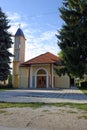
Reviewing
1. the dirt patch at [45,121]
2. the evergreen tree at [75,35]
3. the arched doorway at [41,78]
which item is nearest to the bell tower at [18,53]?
the arched doorway at [41,78]

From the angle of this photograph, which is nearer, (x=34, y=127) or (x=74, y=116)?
(x=34, y=127)

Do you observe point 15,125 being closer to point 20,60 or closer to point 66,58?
point 66,58

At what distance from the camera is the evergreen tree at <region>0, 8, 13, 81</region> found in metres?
36.9

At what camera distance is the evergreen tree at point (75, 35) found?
24.7 meters

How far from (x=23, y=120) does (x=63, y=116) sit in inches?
60.6

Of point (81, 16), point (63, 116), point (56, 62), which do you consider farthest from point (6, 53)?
point (63, 116)

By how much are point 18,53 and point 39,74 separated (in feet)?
23.2

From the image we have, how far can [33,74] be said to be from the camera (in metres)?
50.7

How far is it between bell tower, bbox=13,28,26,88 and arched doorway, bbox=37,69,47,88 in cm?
445

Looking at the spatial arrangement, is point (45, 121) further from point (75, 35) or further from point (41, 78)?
point (41, 78)

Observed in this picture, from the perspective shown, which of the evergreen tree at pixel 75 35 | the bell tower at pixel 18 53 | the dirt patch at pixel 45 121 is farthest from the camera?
the bell tower at pixel 18 53

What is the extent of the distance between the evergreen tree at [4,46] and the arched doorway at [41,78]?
1301 centimetres

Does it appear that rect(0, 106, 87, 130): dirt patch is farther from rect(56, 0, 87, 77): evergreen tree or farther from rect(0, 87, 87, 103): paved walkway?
rect(56, 0, 87, 77): evergreen tree

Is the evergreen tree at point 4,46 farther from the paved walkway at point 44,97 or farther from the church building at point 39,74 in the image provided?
the paved walkway at point 44,97
